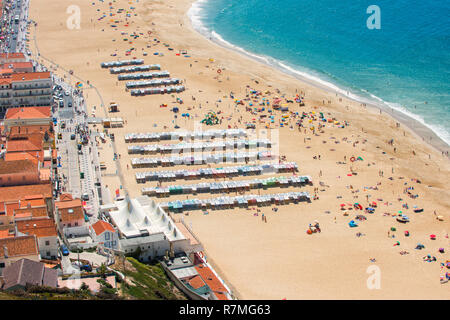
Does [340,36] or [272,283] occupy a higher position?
[340,36]

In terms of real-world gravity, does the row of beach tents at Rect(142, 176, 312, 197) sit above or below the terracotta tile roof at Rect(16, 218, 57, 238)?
above

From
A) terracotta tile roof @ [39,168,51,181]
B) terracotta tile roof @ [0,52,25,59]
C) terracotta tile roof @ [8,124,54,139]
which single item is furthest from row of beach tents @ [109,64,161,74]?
terracotta tile roof @ [39,168,51,181]

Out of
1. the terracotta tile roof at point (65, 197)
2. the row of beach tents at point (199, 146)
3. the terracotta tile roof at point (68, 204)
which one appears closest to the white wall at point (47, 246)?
the terracotta tile roof at point (68, 204)

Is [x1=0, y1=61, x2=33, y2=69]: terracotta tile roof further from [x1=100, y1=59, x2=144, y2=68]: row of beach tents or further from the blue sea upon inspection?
the blue sea

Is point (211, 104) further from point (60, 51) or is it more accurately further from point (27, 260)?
point (27, 260)
